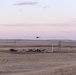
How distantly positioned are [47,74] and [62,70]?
42.2 inches

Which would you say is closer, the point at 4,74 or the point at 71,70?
the point at 71,70

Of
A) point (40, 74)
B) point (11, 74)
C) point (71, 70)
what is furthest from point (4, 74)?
point (71, 70)

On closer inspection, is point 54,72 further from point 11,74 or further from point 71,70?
point 11,74

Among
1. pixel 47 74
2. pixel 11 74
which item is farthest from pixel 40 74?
pixel 11 74

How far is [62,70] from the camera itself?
21469 millimetres

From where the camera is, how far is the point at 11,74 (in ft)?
83.3

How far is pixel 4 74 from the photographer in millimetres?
25531

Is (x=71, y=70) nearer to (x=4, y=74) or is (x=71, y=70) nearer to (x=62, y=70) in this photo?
(x=62, y=70)

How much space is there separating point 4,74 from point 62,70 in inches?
239

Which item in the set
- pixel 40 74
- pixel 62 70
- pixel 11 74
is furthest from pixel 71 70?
pixel 11 74

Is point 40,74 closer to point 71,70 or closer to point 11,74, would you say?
point 71,70

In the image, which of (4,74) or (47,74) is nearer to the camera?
(47,74)

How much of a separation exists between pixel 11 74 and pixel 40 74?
14.0 feet

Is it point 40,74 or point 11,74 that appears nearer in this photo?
point 40,74
